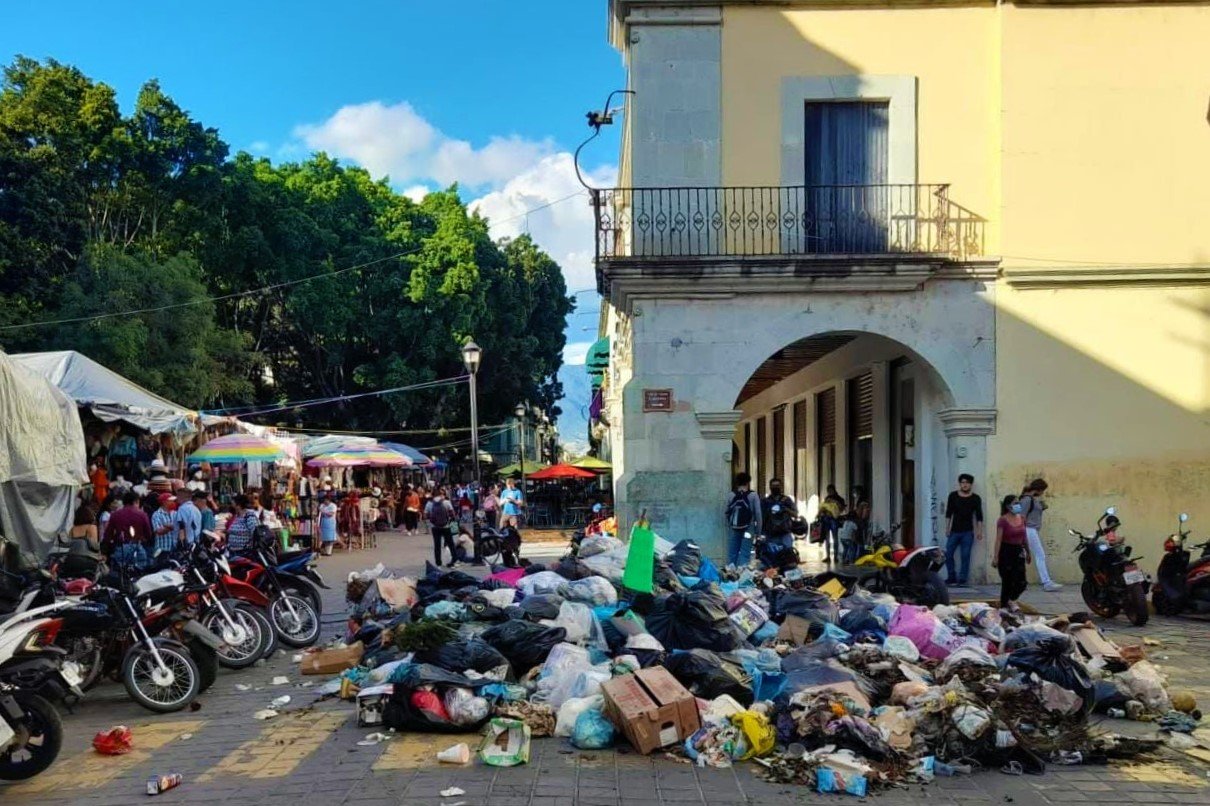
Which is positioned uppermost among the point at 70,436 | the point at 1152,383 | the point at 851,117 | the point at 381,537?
the point at 851,117

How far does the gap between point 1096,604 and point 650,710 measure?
7.38 m

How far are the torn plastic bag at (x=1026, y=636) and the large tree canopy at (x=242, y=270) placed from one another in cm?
2107

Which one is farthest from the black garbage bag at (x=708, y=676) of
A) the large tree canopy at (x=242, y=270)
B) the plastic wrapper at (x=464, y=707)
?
the large tree canopy at (x=242, y=270)

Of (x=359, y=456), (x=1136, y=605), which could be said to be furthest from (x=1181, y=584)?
(x=359, y=456)

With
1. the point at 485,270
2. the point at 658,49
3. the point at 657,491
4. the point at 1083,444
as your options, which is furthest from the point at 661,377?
the point at 485,270

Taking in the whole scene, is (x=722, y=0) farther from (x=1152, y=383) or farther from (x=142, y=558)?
(x=142, y=558)

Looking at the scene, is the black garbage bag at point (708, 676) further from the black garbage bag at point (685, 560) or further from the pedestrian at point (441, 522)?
the pedestrian at point (441, 522)

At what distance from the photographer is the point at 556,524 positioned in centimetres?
3312

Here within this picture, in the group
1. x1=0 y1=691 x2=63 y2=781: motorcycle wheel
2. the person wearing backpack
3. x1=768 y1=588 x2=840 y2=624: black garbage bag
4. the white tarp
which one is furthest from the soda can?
the person wearing backpack

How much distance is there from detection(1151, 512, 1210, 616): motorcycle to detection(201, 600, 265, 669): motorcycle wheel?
10185mm

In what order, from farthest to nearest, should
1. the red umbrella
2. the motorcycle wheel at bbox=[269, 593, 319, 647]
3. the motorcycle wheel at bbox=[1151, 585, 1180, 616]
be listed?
the red umbrella < the motorcycle wheel at bbox=[1151, 585, 1180, 616] < the motorcycle wheel at bbox=[269, 593, 319, 647]

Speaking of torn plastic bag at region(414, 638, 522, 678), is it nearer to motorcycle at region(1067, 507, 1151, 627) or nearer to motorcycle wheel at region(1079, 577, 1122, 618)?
motorcycle at region(1067, 507, 1151, 627)

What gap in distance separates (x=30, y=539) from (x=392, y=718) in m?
7.30

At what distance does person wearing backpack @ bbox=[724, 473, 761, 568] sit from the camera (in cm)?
1382
